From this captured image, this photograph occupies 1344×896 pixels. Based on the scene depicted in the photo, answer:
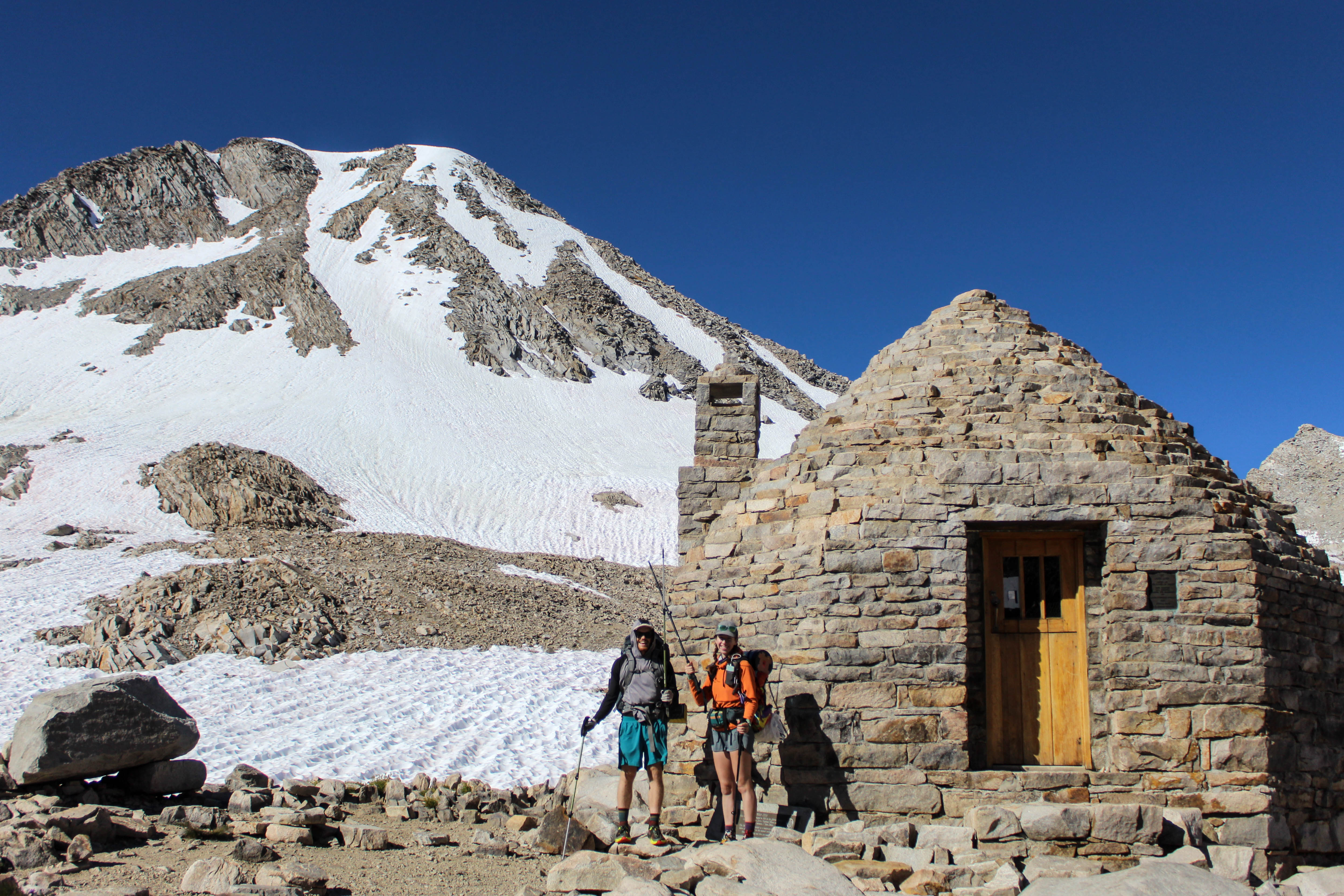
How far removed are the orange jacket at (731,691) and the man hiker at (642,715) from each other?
Answer: 294 mm

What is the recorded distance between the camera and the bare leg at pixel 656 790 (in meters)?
7.13

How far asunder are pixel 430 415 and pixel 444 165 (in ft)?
182

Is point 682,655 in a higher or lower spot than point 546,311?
lower

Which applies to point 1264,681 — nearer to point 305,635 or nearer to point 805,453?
point 805,453

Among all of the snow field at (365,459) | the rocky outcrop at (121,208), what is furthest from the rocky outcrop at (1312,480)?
the rocky outcrop at (121,208)

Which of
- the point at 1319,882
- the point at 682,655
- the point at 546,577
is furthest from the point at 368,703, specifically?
the point at 1319,882

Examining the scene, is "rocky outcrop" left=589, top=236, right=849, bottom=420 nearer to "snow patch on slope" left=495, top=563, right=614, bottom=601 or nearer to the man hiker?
"snow patch on slope" left=495, top=563, right=614, bottom=601

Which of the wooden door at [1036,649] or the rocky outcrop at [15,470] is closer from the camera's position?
the wooden door at [1036,649]

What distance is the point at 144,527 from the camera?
3247 cm

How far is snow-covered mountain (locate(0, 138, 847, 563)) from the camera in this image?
4100 cm

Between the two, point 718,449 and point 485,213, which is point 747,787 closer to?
point 718,449

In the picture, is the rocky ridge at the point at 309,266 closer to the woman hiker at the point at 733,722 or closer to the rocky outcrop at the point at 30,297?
the rocky outcrop at the point at 30,297

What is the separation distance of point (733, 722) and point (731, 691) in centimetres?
23

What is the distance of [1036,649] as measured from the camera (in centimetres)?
793
